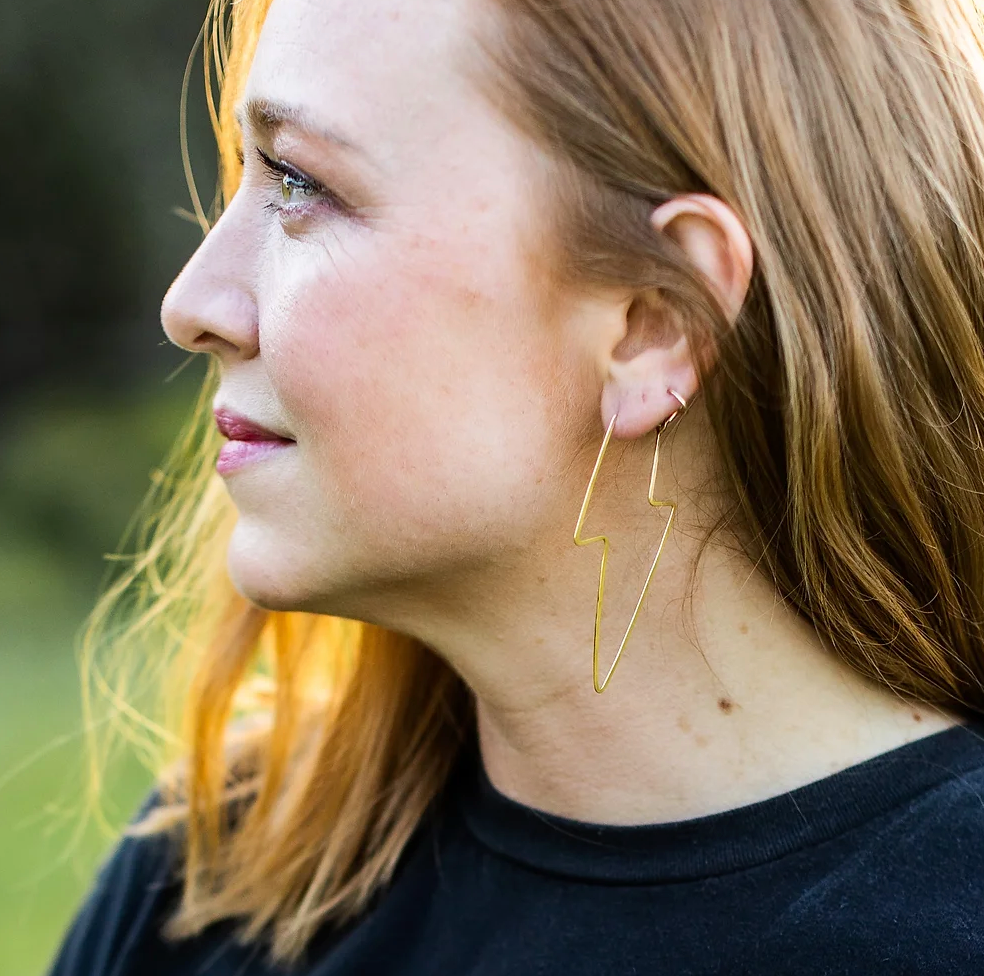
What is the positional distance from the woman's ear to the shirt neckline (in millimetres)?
486

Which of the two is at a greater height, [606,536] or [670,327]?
[670,327]

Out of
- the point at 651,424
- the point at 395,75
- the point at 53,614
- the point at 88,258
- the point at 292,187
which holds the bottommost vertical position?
the point at 53,614

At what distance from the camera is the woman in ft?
4.67

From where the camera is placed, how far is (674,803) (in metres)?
1.59

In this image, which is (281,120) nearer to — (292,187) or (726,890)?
(292,187)

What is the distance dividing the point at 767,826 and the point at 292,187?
3.18ft

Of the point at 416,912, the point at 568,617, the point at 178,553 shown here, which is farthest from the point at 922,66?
the point at 178,553

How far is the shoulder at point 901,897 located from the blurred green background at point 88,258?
5229mm

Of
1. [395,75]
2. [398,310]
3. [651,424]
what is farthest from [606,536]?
[395,75]

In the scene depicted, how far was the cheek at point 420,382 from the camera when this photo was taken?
146cm

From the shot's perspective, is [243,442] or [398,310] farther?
[243,442]

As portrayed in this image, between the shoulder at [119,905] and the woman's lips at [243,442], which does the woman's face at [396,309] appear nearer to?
the woman's lips at [243,442]

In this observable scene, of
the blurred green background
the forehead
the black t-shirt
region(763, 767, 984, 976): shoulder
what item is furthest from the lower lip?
the blurred green background

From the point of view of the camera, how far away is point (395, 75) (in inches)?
56.8
